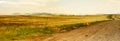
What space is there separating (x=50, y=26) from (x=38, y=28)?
4.96 feet

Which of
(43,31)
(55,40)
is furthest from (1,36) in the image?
(55,40)

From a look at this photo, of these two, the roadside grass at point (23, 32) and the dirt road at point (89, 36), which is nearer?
the dirt road at point (89, 36)

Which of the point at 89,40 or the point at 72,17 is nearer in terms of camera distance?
the point at 89,40

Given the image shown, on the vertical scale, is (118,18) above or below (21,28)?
below

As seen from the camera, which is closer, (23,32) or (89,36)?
(89,36)

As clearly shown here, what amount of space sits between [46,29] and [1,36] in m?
4.91

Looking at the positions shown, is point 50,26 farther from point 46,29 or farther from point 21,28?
point 21,28

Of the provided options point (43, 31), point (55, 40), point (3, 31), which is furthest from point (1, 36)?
point (55, 40)

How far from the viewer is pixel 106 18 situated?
3434cm

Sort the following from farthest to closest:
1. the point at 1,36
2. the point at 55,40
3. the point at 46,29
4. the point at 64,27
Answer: the point at 64,27
the point at 46,29
the point at 1,36
the point at 55,40

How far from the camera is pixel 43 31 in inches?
928

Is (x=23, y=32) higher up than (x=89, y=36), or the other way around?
(x=89, y=36)

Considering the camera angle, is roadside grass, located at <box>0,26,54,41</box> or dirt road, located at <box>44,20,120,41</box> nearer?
dirt road, located at <box>44,20,120,41</box>

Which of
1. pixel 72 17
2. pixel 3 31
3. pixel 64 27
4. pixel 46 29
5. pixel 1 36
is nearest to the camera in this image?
pixel 1 36
